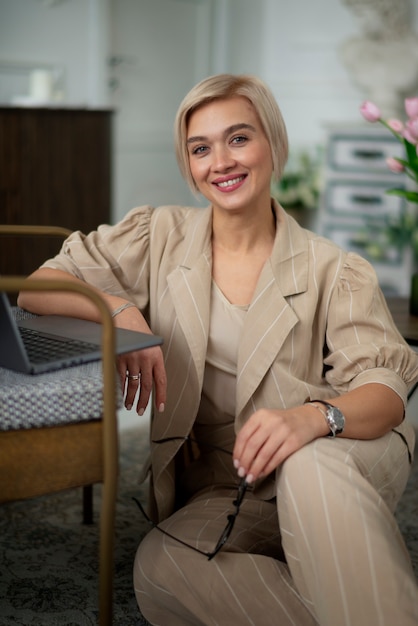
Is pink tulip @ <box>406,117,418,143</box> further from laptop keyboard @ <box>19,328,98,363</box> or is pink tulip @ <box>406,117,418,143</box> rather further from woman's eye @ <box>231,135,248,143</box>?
laptop keyboard @ <box>19,328,98,363</box>

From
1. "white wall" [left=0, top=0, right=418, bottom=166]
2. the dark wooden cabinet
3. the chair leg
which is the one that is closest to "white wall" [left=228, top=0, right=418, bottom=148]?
"white wall" [left=0, top=0, right=418, bottom=166]

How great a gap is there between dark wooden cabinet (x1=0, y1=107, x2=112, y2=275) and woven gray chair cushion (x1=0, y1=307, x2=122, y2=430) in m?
3.31

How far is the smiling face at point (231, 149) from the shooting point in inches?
67.2

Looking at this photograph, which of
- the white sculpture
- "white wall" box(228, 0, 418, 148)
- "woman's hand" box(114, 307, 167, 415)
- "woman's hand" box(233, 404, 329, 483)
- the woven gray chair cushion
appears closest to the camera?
the woven gray chair cushion

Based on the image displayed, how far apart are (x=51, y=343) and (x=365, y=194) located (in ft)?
12.8

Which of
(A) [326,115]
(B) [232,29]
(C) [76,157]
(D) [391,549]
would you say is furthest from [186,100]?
(B) [232,29]

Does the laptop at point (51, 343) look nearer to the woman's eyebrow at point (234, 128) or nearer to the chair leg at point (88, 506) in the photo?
the woman's eyebrow at point (234, 128)

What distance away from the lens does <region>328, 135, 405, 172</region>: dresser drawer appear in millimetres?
5020

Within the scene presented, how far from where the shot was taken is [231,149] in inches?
67.8

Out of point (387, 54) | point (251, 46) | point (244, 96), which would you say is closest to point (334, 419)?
point (244, 96)

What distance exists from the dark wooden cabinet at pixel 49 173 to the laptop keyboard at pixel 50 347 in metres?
3.10

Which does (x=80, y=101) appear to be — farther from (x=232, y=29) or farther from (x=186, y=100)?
(x=186, y=100)

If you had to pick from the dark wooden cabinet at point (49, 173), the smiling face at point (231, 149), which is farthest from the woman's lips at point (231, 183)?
the dark wooden cabinet at point (49, 173)

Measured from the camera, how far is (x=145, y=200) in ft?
19.1
